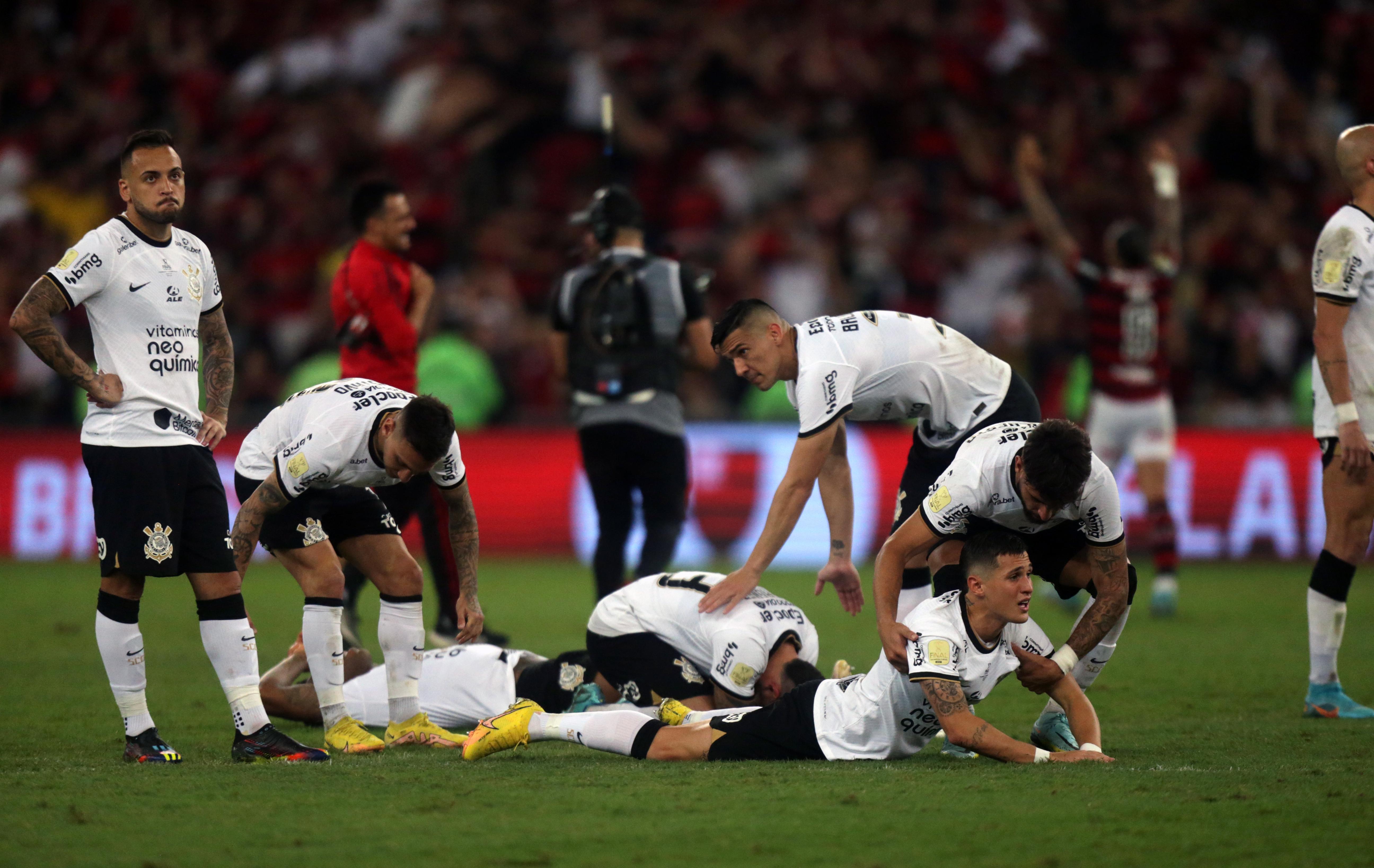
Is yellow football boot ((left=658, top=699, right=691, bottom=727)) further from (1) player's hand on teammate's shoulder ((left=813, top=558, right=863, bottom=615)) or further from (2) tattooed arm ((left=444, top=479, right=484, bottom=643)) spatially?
(2) tattooed arm ((left=444, top=479, right=484, bottom=643))

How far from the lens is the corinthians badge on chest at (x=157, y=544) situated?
568cm

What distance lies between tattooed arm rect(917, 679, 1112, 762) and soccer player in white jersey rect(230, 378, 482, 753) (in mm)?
1956

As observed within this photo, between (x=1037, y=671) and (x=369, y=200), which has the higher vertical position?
(x=369, y=200)

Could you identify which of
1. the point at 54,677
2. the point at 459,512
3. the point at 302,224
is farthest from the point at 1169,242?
the point at 302,224

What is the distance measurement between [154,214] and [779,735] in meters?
3.17

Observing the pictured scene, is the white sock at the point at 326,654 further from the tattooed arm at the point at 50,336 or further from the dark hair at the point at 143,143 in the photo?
the dark hair at the point at 143,143

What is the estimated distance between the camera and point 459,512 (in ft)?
20.6

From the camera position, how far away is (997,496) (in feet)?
18.1

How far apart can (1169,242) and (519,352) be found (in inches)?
270

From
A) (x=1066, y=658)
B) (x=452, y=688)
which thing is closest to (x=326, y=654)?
(x=452, y=688)

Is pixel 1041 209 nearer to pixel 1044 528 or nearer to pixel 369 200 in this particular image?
pixel 369 200

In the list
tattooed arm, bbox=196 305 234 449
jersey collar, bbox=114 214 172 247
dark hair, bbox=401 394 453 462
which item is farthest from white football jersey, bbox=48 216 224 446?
dark hair, bbox=401 394 453 462

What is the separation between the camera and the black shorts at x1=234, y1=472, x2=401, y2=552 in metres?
6.30

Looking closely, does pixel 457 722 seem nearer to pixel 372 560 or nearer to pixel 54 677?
pixel 372 560
